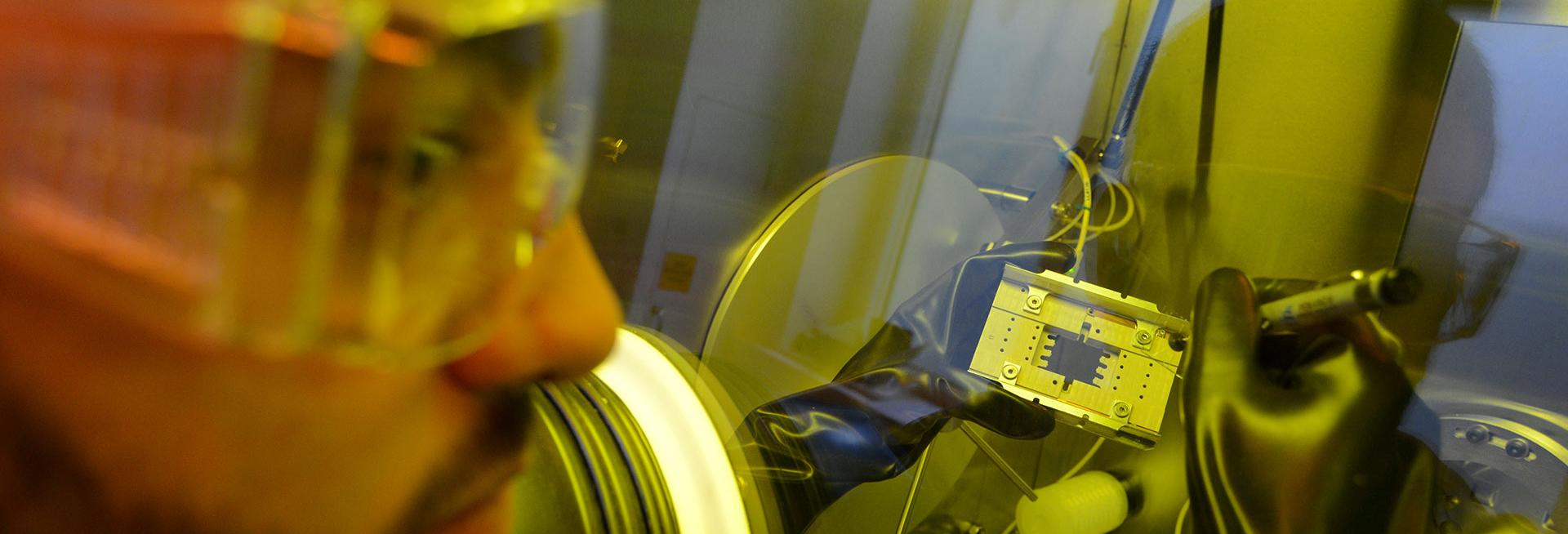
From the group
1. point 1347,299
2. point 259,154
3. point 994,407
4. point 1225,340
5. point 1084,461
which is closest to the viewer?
point 259,154

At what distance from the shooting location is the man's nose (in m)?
0.23

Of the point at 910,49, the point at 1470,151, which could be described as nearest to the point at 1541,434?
the point at 1470,151

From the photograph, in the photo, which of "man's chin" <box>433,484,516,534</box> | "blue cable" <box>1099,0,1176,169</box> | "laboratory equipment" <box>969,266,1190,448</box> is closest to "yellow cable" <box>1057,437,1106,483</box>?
"laboratory equipment" <box>969,266,1190,448</box>

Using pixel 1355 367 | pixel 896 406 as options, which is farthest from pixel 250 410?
pixel 1355 367

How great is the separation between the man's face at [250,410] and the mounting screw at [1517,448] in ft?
2.97

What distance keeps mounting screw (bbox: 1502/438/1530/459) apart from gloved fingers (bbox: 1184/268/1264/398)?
0.88 feet

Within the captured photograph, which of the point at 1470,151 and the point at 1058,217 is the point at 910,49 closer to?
the point at 1058,217

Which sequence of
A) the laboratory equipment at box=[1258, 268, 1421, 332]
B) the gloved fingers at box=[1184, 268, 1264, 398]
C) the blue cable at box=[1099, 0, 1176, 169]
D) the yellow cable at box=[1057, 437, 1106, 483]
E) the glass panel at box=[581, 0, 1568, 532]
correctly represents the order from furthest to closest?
the blue cable at box=[1099, 0, 1176, 169], the yellow cable at box=[1057, 437, 1106, 483], the glass panel at box=[581, 0, 1568, 532], the gloved fingers at box=[1184, 268, 1264, 398], the laboratory equipment at box=[1258, 268, 1421, 332]

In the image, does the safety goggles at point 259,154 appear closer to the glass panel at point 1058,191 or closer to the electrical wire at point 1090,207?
the glass panel at point 1058,191

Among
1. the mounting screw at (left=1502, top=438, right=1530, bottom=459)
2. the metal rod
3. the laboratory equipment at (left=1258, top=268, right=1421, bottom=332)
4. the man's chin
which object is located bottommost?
the metal rod

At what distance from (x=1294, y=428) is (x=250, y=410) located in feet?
2.39

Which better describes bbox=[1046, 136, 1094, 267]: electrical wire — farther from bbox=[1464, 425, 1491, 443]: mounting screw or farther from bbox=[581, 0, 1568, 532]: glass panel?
bbox=[1464, 425, 1491, 443]: mounting screw

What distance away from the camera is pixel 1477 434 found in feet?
2.66

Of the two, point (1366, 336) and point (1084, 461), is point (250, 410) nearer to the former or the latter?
point (1366, 336)
